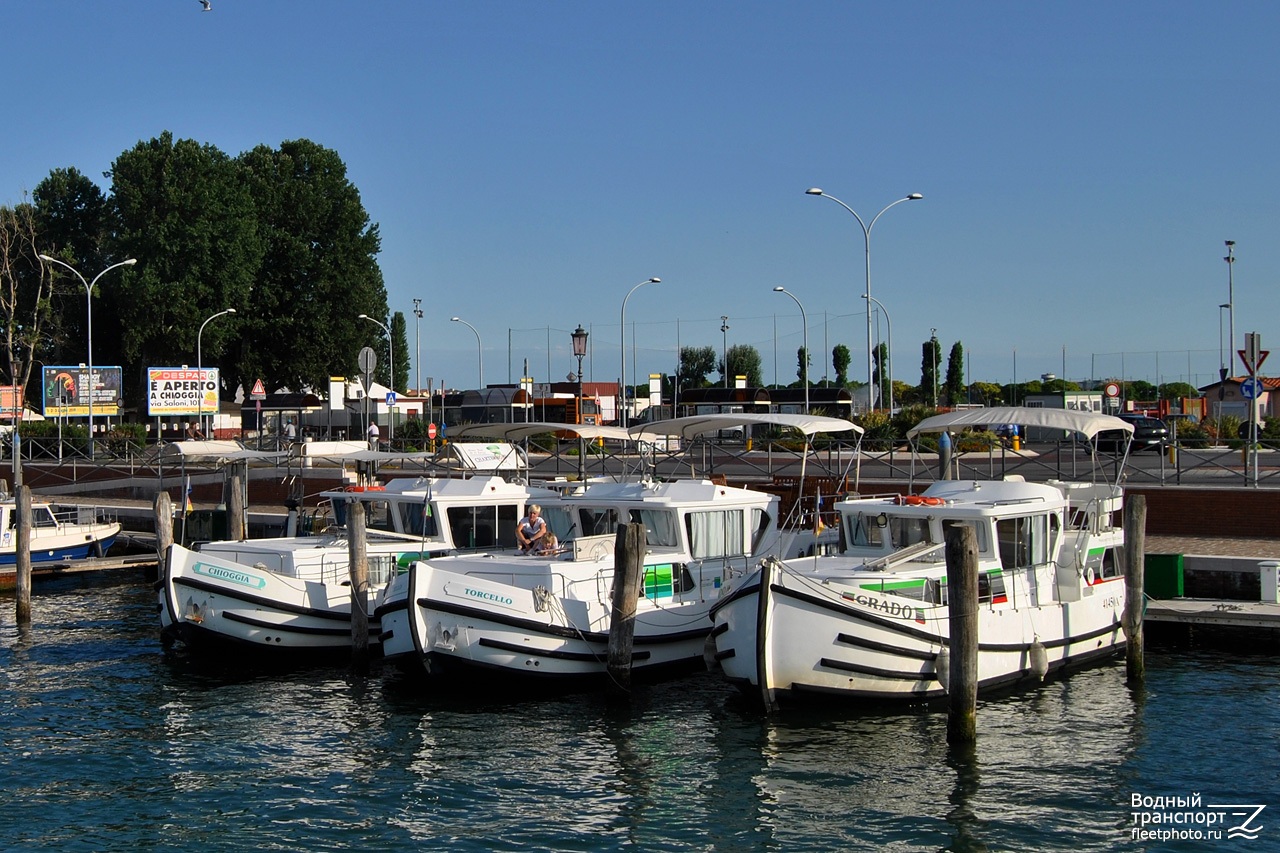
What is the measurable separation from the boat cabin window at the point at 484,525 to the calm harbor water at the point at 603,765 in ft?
11.1

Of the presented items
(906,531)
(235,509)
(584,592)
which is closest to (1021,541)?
(906,531)

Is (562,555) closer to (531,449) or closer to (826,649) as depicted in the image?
(826,649)

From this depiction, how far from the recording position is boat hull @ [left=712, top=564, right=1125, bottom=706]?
16125mm

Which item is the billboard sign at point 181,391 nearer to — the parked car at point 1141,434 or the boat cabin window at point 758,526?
the parked car at point 1141,434

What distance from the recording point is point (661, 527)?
2055cm

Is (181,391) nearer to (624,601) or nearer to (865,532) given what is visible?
(624,601)

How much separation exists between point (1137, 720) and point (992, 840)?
5093 mm

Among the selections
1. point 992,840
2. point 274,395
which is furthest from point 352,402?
point 992,840

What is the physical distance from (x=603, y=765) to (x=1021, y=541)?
7.59m

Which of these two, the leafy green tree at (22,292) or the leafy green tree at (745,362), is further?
the leafy green tree at (745,362)

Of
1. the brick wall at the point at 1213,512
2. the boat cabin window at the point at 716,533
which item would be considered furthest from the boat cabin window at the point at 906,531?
the brick wall at the point at 1213,512

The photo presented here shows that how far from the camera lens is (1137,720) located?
1675 centimetres

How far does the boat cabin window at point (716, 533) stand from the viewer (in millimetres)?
20547

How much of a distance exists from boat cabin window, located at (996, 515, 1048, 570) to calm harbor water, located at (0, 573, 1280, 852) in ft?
6.37
